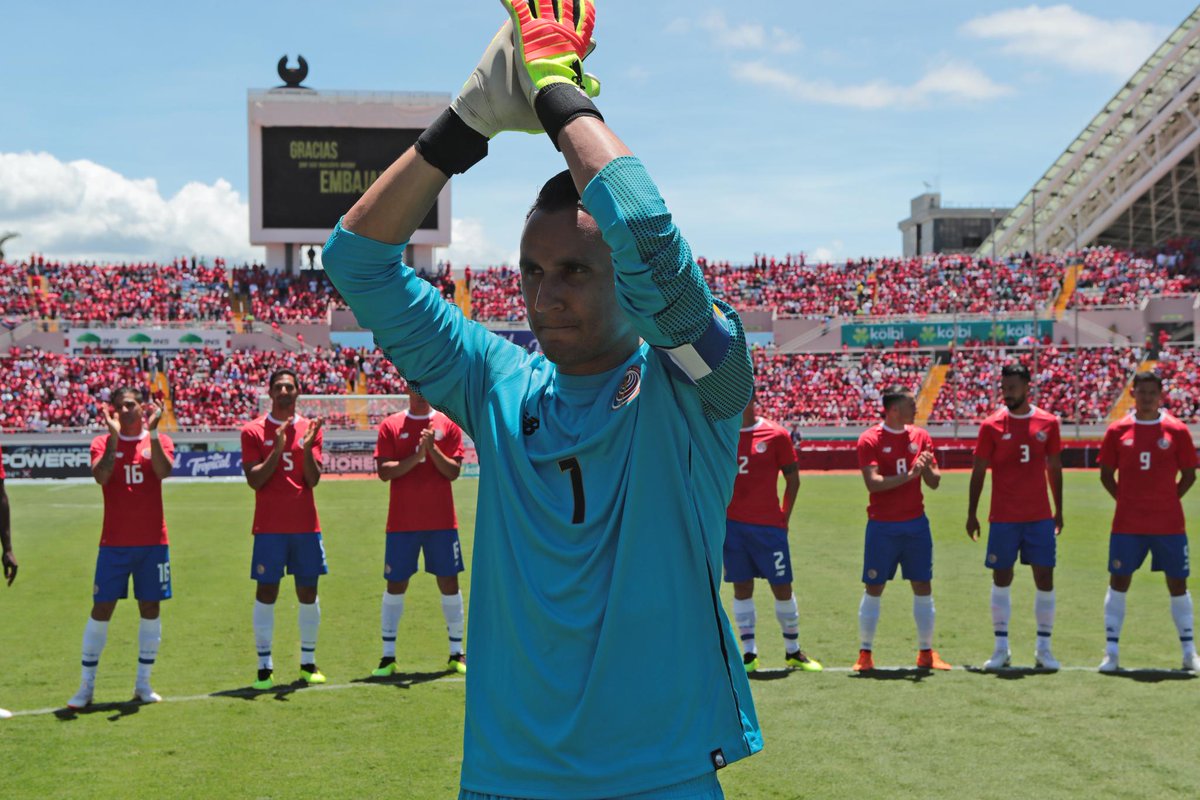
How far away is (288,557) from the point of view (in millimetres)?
9633

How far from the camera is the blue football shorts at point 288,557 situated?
9492 mm

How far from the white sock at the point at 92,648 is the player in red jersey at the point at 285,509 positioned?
4.06 feet

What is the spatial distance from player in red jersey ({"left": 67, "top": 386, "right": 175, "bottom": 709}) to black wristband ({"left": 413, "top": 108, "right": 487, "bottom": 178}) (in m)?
7.18

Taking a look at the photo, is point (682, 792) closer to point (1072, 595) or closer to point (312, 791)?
point (312, 791)

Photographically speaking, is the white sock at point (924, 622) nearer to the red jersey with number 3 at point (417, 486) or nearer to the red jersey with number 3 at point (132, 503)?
the red jersey with number 3 at point (417, 486)

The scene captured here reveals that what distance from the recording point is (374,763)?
6906 millimetres

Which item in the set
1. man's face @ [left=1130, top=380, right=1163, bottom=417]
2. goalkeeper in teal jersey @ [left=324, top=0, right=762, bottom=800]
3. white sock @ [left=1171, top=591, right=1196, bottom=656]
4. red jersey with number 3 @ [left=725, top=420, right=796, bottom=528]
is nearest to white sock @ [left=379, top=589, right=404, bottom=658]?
red jersey with number 3 @ [left=725, top=420, right=796, bottom=528]

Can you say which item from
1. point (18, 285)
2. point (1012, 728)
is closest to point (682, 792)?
point (1012, 728)

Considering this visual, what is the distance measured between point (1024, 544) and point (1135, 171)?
50.3 m

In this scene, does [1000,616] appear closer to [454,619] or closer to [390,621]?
[454,619]

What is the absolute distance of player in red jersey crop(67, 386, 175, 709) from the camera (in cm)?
866

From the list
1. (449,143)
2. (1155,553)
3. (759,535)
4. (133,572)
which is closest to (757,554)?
(759,535)

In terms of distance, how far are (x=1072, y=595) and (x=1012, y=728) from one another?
20.4 feet

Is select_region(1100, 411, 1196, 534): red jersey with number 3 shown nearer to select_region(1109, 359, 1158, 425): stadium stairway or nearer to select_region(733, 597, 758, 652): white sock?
select_region(733, 597, 758, 652): white sock
